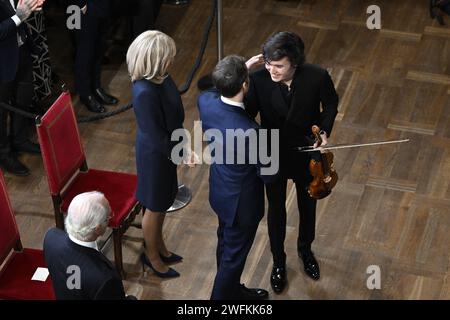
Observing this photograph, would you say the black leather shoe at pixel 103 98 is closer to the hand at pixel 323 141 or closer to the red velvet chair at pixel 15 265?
the red velvet chair at pixel 15 265

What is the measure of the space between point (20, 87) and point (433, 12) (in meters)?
3.33

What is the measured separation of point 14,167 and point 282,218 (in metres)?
1.96

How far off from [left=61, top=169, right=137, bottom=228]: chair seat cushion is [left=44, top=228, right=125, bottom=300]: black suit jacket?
100 centimetres

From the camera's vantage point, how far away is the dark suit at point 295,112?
453 centimetres

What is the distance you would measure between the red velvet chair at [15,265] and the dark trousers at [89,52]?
1883 millimetres

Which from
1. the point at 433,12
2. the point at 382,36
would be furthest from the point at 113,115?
the point at 433,12

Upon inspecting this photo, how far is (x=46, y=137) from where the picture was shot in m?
4.81

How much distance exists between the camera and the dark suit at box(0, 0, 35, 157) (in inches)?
218

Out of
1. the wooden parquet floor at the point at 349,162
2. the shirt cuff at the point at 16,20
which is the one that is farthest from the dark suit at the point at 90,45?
the shirt cuff at the point at 16,20

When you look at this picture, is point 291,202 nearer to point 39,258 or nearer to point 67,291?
point 39,258

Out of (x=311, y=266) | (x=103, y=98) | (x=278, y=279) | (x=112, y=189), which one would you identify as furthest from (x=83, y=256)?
(x=103, y=98)

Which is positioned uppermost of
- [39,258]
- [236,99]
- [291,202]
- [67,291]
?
[236,99]

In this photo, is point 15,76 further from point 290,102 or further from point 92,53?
point 290,102

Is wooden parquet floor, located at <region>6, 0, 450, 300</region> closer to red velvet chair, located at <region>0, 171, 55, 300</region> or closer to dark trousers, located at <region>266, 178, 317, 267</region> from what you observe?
dark trousers, located at <region>266, 178, 317, 267</region>
